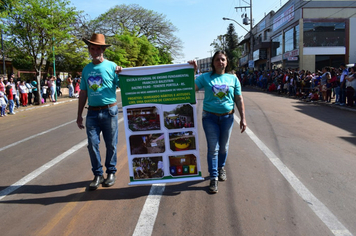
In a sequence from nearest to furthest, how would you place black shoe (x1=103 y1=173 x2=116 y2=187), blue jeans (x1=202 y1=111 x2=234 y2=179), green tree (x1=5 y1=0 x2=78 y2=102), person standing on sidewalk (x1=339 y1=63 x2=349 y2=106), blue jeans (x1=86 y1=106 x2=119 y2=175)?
1. blue jeans (x1=202 y1=111 x2=234 y2=179)
2. blue jeans (x1=86 y1=106 x2=119 y2=175)
3. black shoe (x1=103 y1=173 x2=116 y2=187)
4. person standing on sidewalk (x1=339 y1=63 x2=349 y2=106)
5. green tree (x1=5 y1=0 x2=78 y2=102)

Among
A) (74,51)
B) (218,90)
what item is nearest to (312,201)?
(218,90)

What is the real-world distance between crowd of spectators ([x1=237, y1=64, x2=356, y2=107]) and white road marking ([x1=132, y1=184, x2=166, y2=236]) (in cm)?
1233

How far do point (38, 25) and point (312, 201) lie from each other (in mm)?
19492

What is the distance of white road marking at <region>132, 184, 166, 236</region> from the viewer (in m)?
3.43

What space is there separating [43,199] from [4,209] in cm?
48

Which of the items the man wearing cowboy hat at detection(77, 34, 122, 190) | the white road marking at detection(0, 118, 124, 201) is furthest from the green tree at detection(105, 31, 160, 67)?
the man wearing cowboy hat at detection(77, 34, 122, 190)

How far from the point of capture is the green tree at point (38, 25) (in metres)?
19.0

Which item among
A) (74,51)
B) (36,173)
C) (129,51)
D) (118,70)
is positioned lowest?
(36,173)

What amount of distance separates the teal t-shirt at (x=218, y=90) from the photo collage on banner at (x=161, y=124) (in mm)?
282

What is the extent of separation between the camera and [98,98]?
457 centimetres

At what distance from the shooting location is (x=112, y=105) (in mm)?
4691

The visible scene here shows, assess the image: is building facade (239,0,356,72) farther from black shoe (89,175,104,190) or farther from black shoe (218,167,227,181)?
black shoe (89,175,104,190)

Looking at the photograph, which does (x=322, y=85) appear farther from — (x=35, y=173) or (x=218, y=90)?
(x=35, y=173)

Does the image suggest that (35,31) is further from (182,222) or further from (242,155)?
(182,222)
